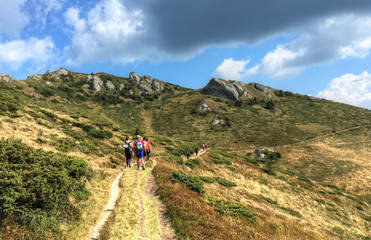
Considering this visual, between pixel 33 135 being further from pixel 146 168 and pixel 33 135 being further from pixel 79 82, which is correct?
pixel 79 82

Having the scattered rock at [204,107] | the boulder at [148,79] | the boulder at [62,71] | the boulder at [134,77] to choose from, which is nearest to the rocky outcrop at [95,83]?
the boulder at [62,71]

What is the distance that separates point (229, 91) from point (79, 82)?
309 feet

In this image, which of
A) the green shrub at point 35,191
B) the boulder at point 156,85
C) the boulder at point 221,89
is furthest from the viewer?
the boulder at point 156,85

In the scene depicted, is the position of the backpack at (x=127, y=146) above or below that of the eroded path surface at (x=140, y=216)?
above

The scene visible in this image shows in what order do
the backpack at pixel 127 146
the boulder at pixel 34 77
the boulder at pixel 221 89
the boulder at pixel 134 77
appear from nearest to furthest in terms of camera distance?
→ the backpack at pixel 127 146, the boulder at pixel 34 77, the boulder at pixel 221 89, the boulder at pixel 134 77

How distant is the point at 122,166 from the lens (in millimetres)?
17359

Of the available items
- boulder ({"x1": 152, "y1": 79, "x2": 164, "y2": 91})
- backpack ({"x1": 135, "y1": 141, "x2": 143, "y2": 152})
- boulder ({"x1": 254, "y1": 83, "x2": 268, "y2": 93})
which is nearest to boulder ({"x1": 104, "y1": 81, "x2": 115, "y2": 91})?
boulder ({"x1": 152, "y1": 79, "x2": 164, "y2": 91})

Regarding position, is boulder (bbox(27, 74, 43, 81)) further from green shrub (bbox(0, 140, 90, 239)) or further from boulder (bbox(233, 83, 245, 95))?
green shrub (bbox(0, 140, 90, 239))

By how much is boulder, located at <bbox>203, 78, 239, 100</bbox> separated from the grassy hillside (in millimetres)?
20803

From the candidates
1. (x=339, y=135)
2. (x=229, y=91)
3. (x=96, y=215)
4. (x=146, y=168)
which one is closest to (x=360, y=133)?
(x=339, y=135)

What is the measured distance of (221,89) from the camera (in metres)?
109

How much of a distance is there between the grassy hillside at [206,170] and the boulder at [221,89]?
20.8 m

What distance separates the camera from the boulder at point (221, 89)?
347 ft

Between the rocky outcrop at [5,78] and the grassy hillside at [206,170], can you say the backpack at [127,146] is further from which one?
the rocky outcrop at [5,78]
